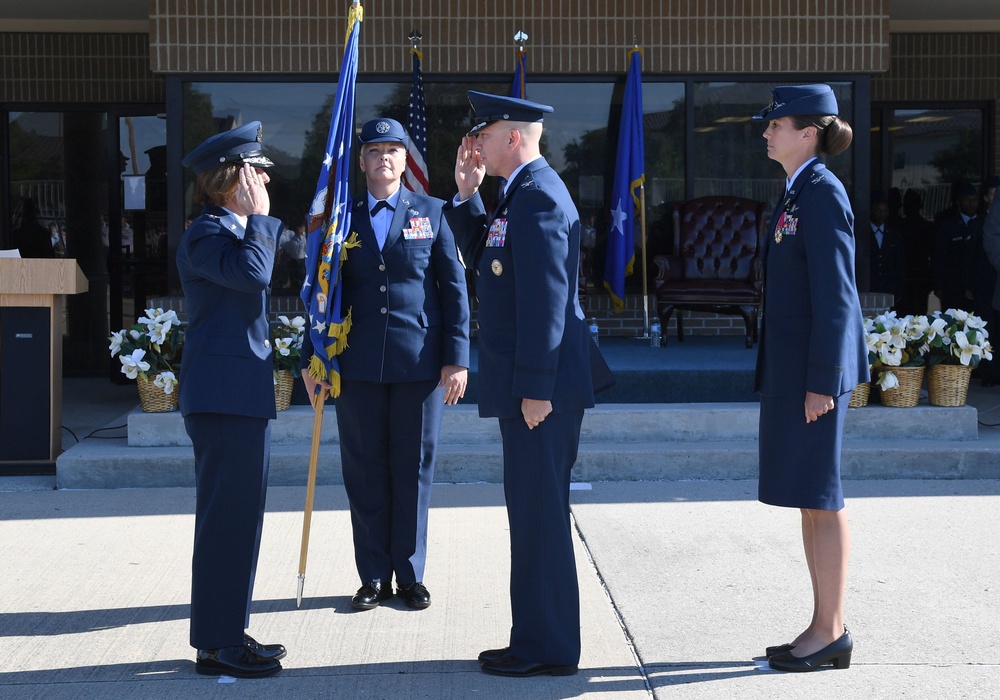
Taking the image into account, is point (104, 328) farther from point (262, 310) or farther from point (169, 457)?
point (262, 310)

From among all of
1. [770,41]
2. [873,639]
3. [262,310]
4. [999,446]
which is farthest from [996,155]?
[262,310]

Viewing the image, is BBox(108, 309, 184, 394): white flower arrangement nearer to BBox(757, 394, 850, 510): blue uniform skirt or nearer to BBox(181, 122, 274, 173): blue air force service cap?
BBox(181, 122, 274, 173): blue air force service cap

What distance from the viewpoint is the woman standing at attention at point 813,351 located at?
3.58m

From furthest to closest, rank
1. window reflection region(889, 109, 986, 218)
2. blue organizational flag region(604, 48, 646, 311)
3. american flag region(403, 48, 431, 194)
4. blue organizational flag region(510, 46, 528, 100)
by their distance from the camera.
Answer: window reflection region(889, 109, 986, 218)
blue organizational flag region(604, 48, 646, 311)
blue organizational flag region(510, 46, 528, 100)
american flag region(403, 48, 431, 194)

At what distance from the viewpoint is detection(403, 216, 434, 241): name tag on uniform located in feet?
14.6

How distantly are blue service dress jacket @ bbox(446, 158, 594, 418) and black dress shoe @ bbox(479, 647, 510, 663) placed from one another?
0.77 meters

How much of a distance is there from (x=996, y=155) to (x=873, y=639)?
8847mm

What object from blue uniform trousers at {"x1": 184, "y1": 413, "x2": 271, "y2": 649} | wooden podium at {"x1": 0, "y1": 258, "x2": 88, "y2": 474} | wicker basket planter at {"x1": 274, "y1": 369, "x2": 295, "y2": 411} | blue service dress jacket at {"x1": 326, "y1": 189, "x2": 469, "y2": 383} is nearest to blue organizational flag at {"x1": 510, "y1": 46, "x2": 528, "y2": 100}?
wicker basket planter at {"x1": 274, "y1": 369, "x2": 295, "y2": 411}

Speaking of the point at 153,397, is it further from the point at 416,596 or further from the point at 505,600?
the point at 505,600

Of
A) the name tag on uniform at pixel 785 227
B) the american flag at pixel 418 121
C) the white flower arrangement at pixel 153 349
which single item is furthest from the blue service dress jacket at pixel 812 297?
the american flag at pixel 418 121

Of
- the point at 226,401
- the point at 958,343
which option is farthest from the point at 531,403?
the point at 958,343

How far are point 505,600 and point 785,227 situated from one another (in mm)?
1799

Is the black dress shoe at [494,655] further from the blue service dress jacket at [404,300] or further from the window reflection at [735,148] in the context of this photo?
the window reflection at [735,148]

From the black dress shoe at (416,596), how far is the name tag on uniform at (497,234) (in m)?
1.45
